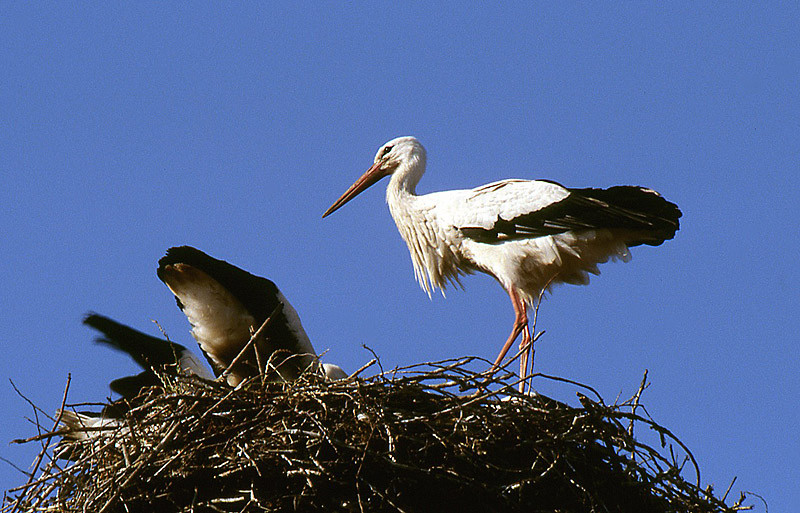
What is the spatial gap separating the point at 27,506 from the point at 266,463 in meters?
0.75

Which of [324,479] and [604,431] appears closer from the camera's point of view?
[324,479]

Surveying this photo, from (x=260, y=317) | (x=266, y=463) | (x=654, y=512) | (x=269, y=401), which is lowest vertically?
(x=266, y=463)

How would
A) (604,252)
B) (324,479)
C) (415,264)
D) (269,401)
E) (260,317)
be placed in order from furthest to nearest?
(415,264) < (604,252) < (260,317) < (269,401) < (324,479)

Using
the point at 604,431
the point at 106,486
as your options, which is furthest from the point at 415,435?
the point at 106,486

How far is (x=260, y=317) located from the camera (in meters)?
3.92

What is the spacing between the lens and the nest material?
282cm

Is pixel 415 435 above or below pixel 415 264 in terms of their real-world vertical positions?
below

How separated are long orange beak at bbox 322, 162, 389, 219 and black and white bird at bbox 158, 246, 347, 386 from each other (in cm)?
163

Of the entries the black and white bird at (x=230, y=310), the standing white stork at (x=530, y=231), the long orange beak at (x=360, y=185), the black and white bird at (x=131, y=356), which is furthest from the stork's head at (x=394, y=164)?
the black and white bird at (x=131, y=356)

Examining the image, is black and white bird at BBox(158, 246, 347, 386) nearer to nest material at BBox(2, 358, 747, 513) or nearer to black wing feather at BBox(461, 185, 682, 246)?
nest material at BBox(2, 358, 747, 513)

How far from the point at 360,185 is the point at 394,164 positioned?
0.23m

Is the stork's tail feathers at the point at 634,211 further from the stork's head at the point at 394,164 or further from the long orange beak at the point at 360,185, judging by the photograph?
the long orange beak at the point at 360,185

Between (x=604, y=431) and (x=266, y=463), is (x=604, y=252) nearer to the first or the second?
(x=604, y=431)

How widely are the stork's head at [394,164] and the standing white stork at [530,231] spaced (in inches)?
13.0
